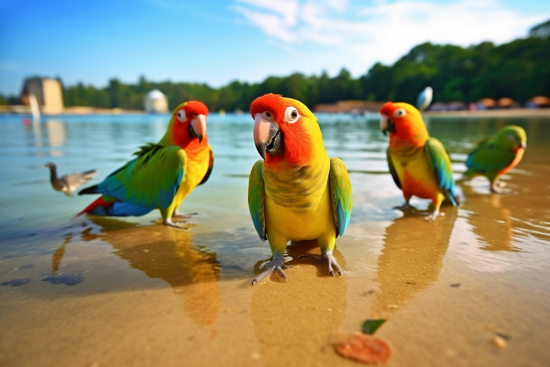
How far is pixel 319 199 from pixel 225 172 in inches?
199

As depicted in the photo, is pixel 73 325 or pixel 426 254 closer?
pixel 73 325

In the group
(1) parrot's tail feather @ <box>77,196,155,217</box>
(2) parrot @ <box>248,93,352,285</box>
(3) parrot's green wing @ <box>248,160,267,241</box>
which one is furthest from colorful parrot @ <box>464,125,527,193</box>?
(1) parrot's tail feather @ <box>77,196,155,217</box>

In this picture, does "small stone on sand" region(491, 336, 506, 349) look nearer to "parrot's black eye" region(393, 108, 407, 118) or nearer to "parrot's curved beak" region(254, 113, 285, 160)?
"parrot's curved beak" region(254, 113, 285, 160)

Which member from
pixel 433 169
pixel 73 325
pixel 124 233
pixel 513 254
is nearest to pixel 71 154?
pixel 124 233

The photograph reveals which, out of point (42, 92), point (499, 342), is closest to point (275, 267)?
point (499, 342)

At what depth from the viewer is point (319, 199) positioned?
2342 mm

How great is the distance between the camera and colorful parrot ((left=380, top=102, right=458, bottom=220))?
390 cm

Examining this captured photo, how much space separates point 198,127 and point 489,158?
4.89m

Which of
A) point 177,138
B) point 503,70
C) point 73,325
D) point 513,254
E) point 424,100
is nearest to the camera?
point 73,325

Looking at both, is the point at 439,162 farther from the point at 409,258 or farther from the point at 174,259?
the point at 174,259

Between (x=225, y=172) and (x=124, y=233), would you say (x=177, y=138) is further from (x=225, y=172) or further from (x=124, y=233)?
(x=225, y=172)

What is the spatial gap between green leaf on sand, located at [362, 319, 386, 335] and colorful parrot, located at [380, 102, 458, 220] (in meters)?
2.55

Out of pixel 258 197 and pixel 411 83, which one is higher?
pixel 411 83

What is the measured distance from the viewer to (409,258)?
266cm
